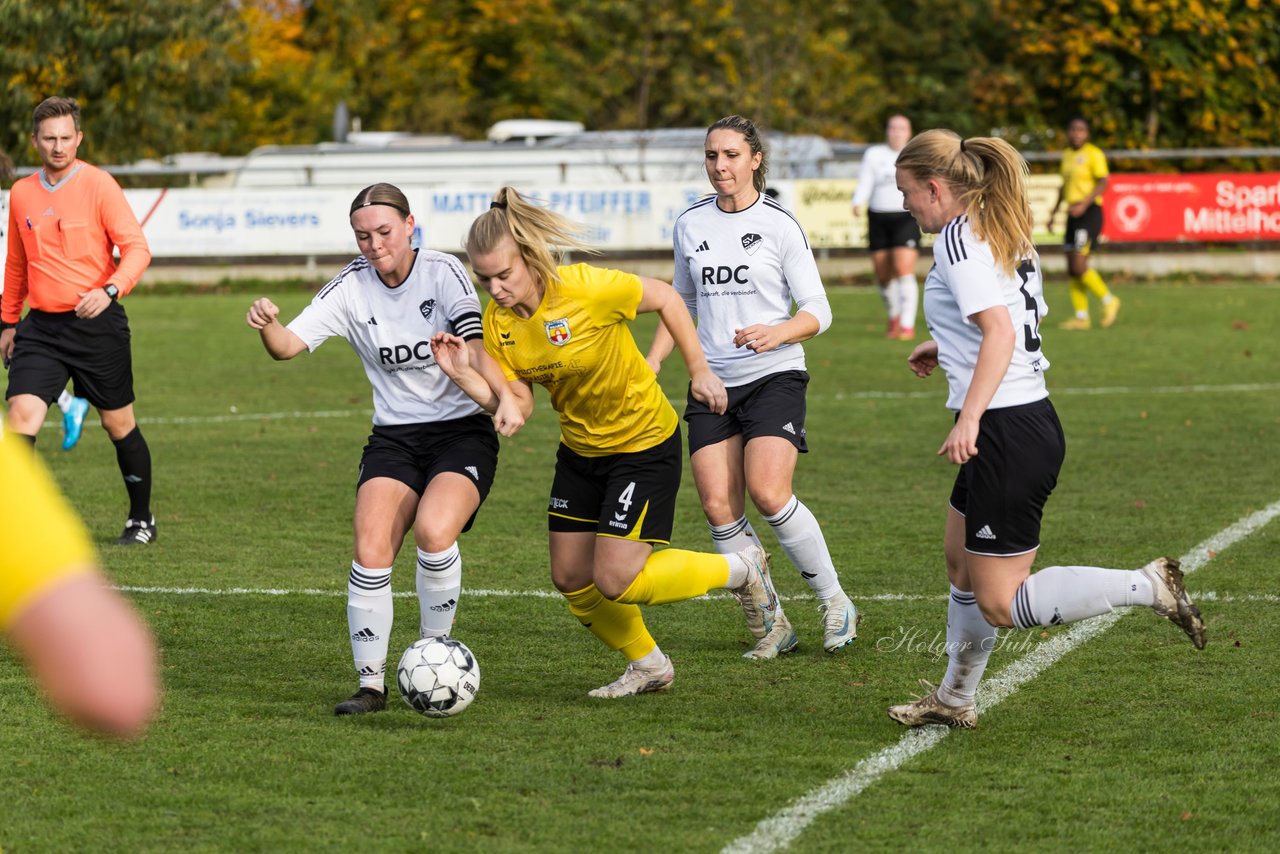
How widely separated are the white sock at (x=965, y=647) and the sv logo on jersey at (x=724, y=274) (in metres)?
1.79

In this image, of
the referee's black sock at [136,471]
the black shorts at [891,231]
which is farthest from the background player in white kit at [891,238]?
the referee's black sock at [136,471]

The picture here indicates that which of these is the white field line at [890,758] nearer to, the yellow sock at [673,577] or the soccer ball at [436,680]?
the yellow sock at [673,577]

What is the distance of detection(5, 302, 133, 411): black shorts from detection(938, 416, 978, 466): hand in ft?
16.8

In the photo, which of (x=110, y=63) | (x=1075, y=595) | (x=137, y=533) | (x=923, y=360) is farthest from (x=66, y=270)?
(x=110, y=63)

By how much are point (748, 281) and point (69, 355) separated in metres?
3.76

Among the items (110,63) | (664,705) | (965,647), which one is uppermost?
(110,63)

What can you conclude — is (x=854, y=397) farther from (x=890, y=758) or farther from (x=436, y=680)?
(x=890, y=758)

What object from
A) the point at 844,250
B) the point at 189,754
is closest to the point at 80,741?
the point at 189,754

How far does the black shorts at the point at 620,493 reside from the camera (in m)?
5.83

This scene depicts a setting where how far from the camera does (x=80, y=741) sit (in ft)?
17.7

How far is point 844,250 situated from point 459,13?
27.7 metres

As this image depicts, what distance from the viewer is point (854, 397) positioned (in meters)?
14.3

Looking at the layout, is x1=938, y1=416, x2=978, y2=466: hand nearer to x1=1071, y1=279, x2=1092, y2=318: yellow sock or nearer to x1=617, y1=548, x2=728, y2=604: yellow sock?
x1=617, y1=548, x2=728, y2=604: yellow sock

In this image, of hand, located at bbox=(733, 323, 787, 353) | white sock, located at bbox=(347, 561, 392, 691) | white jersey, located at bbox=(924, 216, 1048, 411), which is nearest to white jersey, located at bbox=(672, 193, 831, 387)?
hand, located at bbox=(733, 323, 787, 353)
